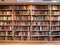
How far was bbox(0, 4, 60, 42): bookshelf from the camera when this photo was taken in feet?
17.9

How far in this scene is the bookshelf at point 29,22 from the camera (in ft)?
17.9

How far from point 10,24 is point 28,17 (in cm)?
84

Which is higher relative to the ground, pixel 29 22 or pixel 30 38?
pixel 29 22

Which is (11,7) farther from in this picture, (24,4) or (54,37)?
(54,37)

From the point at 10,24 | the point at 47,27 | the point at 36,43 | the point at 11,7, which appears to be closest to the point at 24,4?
the point at 11,7

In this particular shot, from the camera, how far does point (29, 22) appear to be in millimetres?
5523

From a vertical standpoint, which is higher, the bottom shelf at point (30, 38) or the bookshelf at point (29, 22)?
the bookshelf at point (29, 22)

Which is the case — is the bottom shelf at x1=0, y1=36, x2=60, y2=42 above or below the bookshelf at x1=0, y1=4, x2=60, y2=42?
below

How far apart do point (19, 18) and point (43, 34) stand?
1248mm

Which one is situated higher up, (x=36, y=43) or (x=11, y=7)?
(x=11, y=7)

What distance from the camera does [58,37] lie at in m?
5.46

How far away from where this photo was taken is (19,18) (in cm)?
550

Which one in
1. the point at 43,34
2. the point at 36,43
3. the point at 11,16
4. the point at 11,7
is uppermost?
the point at 11,7

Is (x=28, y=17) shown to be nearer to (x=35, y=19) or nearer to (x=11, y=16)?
(x=35, y=19)
